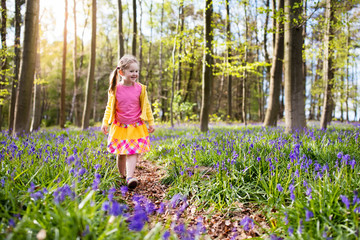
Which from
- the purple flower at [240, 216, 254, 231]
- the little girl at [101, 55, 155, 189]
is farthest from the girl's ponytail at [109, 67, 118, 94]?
the purple flower at [240, 216, 254, 231]

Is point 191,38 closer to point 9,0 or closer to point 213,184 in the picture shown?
point 213,184

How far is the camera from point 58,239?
1.31m

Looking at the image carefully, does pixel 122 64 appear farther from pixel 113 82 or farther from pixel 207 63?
pixel 207 63

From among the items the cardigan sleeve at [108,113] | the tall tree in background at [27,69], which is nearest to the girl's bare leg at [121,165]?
the cardigan sleeve at [108,113]

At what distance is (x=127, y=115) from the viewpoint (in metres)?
3.52

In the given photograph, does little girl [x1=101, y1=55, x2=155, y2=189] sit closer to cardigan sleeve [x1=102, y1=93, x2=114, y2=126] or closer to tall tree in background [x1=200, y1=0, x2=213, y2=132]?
cardigan sleeve [x1=102, y1=93, x2=114, y2=126]

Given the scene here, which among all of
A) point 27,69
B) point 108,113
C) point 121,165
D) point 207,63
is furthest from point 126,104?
point 207,63

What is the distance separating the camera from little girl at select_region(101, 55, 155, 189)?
11.2 feet

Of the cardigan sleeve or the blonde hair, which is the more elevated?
the blonde hair

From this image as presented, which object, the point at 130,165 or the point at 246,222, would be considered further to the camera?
the point at 130,165

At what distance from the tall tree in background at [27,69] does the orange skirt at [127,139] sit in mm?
4217

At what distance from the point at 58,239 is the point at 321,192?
2.23 meters

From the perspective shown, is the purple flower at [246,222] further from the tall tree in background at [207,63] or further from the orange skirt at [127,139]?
the tall tree in background at [207,63]

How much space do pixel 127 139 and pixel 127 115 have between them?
1.26 ft
